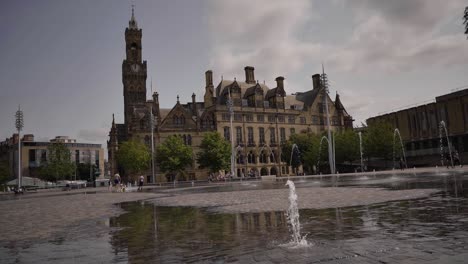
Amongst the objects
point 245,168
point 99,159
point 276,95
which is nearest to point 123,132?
point 245,168

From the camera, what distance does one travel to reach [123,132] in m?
92.4

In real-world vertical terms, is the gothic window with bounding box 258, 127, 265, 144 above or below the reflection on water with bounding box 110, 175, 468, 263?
above

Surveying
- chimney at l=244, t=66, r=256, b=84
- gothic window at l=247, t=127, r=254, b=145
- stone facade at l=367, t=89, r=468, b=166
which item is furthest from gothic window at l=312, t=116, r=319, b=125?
gothic window at l=247, t=127, r=254, b=145

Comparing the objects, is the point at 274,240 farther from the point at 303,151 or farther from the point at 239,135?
the point at 239,135

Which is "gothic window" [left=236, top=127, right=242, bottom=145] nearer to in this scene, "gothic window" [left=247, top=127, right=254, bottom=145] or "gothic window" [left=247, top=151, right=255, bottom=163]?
"gothic window" [left=247, top=127, right=254, bottom=145]

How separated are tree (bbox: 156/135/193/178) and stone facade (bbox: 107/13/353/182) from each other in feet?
26.1

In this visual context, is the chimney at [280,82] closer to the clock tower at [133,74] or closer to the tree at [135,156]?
the clock tower at [133,74]

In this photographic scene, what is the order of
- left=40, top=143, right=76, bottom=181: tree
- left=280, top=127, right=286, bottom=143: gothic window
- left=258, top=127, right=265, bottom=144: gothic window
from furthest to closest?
left=280, top=127, right=286, bottom=143: gothic window, left=258, top=127, right=265, bottom=144: gothic window, left=40, top=143, right=76, bottom=181: tree

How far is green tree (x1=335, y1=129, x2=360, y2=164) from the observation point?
74500 mm

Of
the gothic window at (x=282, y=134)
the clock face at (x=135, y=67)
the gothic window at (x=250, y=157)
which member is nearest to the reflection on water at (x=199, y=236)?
the gothic window at (x=250, y=157)

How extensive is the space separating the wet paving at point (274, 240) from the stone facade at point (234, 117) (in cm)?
6639

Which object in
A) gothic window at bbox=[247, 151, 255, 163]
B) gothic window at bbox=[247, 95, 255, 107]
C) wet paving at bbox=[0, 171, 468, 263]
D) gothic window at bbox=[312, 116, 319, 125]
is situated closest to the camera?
wet paving at bbox=[0, 171, 468, 263]

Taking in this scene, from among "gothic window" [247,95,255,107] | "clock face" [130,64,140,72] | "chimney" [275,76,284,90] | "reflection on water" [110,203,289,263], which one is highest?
"clock face" [130,64,140,72]

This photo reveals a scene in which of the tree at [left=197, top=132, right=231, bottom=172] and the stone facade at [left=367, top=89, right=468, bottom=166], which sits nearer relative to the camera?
the tree at [left=197, top=132, right=231, bottom=172]
